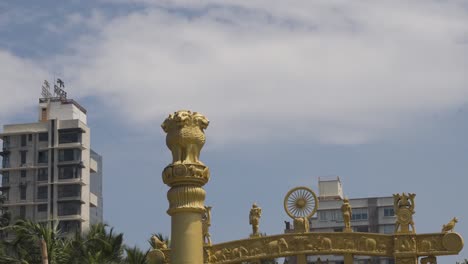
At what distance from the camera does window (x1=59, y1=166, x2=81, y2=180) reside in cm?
6475

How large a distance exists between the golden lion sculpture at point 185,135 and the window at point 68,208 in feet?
167

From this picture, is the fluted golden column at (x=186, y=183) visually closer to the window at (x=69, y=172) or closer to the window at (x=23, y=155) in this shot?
the window at (x=69, y=172)

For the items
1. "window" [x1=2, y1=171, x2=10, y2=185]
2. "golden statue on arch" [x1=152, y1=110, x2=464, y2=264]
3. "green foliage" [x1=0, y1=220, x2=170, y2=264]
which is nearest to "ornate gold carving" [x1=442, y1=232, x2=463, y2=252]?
"golden statue on arch" [x1=152, y1=110, x2=464, y2=264]

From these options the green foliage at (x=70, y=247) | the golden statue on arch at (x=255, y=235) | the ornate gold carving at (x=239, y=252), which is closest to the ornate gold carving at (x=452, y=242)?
the golden statue on arch at (x=255, y=235)

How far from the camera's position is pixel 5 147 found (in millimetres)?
66312

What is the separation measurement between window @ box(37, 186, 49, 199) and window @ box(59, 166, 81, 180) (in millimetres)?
1257

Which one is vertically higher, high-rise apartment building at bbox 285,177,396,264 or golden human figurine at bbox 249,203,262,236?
high-rise apartment building at bbox 285,177,396,264

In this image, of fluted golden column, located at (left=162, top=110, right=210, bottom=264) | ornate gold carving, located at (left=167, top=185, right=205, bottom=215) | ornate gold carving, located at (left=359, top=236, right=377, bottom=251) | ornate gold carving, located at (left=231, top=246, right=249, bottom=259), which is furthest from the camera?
ornate gold carving, located at (left=231, top=246, right=249, bottom=259)

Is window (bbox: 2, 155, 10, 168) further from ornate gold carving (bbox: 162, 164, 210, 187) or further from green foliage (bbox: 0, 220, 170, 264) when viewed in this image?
ornate gold carving (bbox: 162, 164, 210, 187)

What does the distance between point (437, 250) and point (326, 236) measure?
6.37ft

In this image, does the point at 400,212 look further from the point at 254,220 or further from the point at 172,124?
the point at 172,124

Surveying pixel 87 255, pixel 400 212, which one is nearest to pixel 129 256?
pixel 87 255

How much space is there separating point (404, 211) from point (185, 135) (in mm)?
4394

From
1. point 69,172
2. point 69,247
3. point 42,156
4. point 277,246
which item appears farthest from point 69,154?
point 277,246
